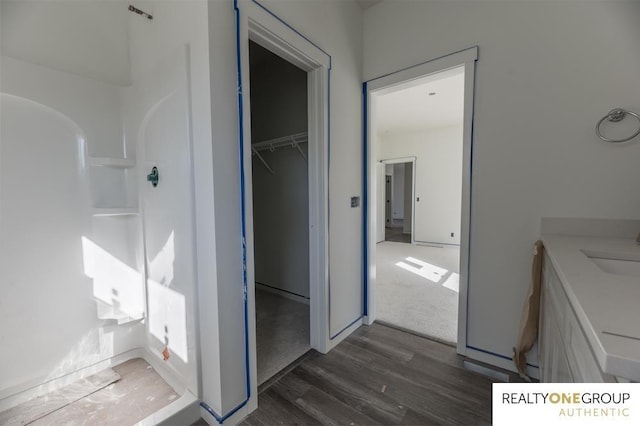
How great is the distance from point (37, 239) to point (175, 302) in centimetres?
92

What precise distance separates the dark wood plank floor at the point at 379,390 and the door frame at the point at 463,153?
31cm

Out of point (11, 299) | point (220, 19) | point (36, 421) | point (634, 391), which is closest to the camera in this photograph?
point (634, 391)

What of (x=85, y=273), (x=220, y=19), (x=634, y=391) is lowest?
(x=85, y=273)

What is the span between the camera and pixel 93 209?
1.72m

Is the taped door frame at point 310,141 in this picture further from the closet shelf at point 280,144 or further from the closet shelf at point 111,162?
the closet shelf at point 111,162

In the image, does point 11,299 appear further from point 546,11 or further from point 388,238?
point 388,238

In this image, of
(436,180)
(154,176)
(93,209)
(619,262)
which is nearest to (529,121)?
(619,262)

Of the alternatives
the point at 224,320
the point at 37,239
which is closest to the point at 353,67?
the point at 224,320

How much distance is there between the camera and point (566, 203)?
1573 mm

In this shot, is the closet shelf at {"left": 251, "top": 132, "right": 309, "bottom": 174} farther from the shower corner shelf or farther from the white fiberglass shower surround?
the shower corner shelf

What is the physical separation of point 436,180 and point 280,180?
4313 mm

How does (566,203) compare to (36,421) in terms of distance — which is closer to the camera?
(36,421)

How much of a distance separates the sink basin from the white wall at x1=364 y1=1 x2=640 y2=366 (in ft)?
1.49

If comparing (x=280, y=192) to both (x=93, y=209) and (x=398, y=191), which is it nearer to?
(x=93, y=209)
